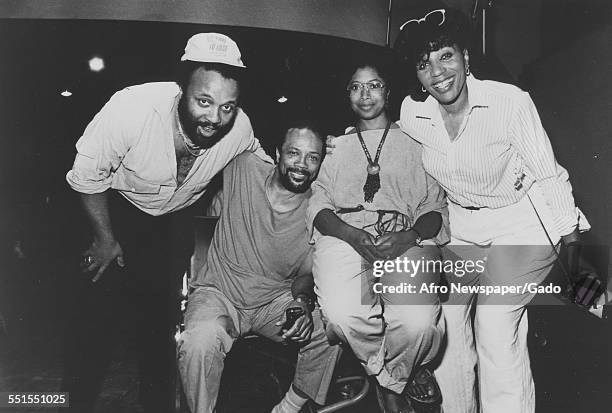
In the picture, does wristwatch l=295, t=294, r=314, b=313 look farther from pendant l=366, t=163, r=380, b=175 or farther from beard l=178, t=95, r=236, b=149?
beard l=178, t=95, r=236, b=149

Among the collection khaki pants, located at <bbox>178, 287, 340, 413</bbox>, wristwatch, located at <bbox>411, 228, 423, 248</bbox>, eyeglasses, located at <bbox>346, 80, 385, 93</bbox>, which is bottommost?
khaki pants, located at <bbox>178, 287, 340, 413</bbox>

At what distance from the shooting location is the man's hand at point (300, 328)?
1.78 metres

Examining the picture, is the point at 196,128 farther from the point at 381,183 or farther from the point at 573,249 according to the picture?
the point at 573,249

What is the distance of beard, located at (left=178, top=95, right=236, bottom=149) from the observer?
179cm

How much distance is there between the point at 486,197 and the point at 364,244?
432 mm

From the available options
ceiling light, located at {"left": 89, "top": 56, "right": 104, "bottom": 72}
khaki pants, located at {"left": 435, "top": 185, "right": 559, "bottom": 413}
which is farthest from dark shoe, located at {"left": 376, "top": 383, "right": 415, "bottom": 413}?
ceiling light, located at {"left": 89, "top": 56, "right": 104, "bottom": 72}

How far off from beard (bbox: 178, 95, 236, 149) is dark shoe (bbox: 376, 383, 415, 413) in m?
0.97

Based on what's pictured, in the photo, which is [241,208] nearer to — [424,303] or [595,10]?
[424,303]

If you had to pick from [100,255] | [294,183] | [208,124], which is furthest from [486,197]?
[100,255]

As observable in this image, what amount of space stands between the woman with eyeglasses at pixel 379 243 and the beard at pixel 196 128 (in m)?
0.35

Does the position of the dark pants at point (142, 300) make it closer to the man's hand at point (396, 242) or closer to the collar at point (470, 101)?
the man's hand at point (396, 242)

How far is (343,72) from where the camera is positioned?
1784mm

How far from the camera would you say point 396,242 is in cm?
175

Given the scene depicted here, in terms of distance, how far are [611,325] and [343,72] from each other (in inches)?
49.9
